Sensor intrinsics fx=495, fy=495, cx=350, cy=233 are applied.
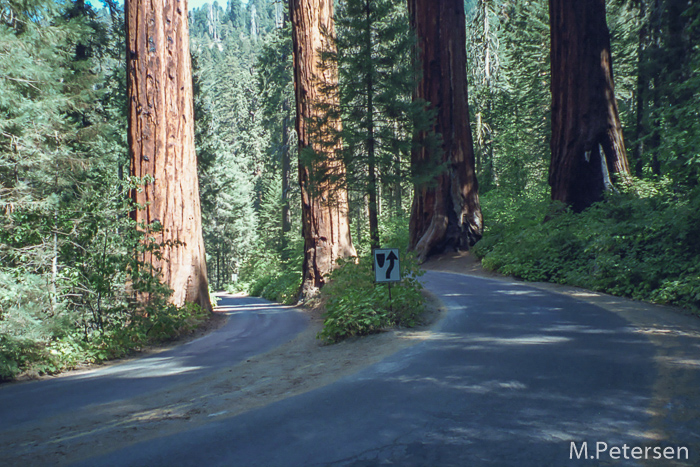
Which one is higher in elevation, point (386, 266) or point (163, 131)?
point (163, 131)

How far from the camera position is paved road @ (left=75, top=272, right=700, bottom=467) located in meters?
3.08

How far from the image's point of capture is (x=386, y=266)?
24.8ft

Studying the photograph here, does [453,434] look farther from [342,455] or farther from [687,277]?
[687,277]

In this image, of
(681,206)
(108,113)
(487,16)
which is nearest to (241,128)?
(487,16)

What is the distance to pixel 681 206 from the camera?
9086mm

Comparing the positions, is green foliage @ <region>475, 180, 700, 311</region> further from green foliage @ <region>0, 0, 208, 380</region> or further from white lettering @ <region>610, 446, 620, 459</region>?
green foliage @ <region>0, 0, 208, 380</region>

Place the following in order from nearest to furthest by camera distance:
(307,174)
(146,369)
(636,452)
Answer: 1. (636,452)
2. (146,369)
3. (307,174)

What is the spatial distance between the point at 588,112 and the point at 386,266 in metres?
10.3

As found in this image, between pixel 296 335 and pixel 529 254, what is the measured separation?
773 cm

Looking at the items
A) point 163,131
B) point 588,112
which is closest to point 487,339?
point 163,131

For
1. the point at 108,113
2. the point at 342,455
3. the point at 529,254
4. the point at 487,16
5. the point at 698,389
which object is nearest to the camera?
the point at 342,455

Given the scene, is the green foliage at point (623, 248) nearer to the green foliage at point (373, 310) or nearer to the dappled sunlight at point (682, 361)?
the dappled sunlight at point (682, 361)

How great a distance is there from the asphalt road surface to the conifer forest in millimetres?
1849

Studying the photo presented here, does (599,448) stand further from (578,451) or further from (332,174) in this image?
(332,174)
